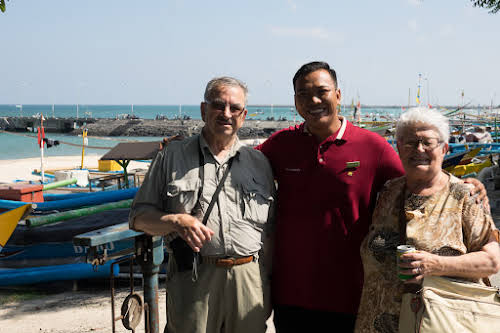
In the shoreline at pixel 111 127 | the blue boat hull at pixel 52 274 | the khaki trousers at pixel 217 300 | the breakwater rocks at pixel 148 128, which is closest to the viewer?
the khaki trousers at pixel 217 300

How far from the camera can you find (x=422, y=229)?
2.16 m

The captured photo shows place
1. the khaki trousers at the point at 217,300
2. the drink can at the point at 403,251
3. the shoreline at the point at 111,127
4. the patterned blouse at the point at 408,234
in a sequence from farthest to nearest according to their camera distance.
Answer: the shoreline at the point at 111,127
the khaki trousers at the point at 217,300
the patterned blouse at the point at 408,234
the drink can at the point at 403,251

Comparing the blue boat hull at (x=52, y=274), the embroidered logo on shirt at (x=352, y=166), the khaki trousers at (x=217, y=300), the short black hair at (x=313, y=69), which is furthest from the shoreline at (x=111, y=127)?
the khaki trousers at (x=217, y=300)

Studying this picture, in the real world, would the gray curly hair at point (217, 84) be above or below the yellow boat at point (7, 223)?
above

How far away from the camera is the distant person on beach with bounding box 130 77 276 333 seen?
2.47m

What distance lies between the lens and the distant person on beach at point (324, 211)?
8.52 feet

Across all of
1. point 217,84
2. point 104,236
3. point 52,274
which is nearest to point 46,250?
point 52,274

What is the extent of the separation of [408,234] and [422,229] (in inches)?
2.7

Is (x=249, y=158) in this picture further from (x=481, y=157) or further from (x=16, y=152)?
(x=16, y=152)

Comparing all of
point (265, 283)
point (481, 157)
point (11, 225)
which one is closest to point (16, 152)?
point (481, 157)

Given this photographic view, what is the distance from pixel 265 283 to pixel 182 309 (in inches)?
19.0

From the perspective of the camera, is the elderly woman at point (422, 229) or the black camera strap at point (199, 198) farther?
the black camera strap at point (199, 198)

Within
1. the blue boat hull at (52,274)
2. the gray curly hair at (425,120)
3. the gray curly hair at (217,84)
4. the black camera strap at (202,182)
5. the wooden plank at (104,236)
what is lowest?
the blue boat hull at (52,274)

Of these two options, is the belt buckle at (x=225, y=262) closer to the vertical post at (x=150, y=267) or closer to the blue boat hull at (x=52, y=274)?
the vertical post at (x=150, y=267)
